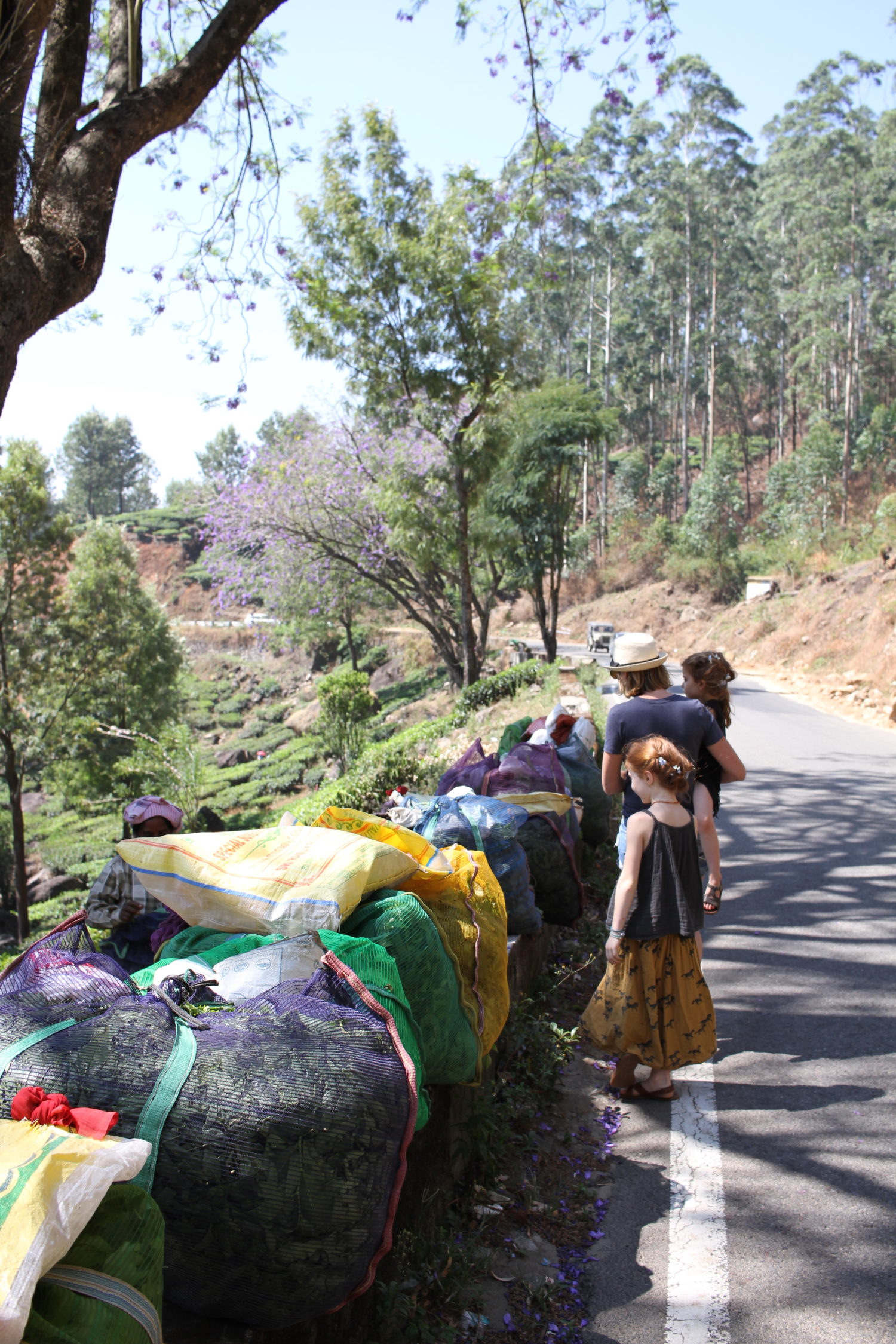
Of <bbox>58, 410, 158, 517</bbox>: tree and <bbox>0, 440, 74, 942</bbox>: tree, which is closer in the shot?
<bbox>0, 440, 74, 942</bbox>: tree

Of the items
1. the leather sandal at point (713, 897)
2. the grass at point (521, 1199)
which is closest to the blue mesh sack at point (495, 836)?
the grass at point (521, 1199)

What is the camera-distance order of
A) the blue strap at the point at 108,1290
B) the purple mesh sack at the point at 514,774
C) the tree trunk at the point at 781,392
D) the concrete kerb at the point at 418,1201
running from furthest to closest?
the tree trunk at the point at 781,392 < the purple mesh sack at the point at 514,774 < the concrete kerb at the point at 418,1201 < the blue strap at the point at 108,1290

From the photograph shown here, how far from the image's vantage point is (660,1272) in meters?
2.76

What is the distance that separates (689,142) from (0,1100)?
47950 mm

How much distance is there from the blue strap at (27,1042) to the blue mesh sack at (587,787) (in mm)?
4316

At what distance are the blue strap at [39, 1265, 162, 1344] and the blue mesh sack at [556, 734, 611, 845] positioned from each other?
4.64 meters

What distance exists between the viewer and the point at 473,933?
313cm

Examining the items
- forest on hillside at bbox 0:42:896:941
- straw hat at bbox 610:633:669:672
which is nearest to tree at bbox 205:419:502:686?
forest on hillside at bbox 0:42:896:941

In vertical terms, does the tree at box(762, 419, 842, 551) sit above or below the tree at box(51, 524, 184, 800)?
above

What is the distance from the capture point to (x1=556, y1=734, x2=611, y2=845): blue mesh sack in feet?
20.0

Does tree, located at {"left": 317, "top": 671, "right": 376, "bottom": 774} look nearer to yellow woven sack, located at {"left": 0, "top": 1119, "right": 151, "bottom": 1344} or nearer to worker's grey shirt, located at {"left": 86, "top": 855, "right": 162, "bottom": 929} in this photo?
worker's grey shirt, located at {"left": 86, "top": 855, "right": 162, "bottom": 929}

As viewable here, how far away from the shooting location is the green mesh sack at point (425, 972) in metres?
2.67

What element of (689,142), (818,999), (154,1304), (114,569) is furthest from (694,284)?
(154,1304)

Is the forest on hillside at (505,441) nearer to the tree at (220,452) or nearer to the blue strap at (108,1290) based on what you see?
the blue strap at (108,1290)
